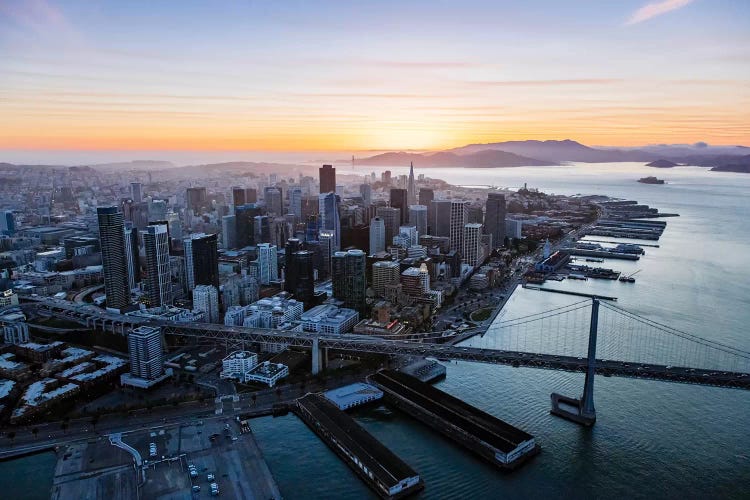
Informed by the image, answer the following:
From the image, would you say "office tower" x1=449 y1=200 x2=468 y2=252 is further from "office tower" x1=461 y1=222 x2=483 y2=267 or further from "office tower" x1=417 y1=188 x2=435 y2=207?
"office tower" x1=417 y1=188 x2=435 y2=207

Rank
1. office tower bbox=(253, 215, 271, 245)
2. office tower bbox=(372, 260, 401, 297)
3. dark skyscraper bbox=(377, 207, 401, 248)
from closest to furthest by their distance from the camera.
A: office tower bbox=(372, 260, 401, 297)
office tower bbox=(253, 215, 271, 245)
dark skyscraper bbox=(377, 207, 401, 248)

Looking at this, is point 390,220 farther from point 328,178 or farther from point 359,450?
point 359,450

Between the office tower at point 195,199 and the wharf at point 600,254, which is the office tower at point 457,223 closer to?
the wharf at point 600,254

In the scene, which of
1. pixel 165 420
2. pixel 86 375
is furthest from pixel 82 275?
pixel 165 420

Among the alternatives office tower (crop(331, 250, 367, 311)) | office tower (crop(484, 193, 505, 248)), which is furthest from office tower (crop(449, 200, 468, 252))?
office tower (crop(331, 250, 367, 311))

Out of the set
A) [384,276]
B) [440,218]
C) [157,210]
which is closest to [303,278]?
[384,276]
